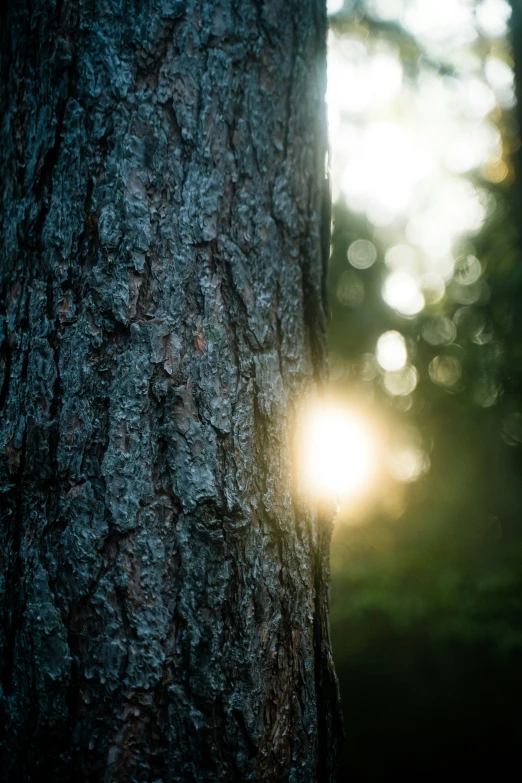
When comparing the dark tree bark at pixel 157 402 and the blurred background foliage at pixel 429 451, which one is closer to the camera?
the dark tree bark at pixel 157 402

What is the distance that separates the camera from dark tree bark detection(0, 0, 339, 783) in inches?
35.1

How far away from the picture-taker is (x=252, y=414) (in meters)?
1.01

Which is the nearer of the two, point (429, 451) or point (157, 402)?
point (157, 402)

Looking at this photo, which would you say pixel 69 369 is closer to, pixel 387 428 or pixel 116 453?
pixel 116 453

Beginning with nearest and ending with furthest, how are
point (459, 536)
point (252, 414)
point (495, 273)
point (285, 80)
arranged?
point (252, 414) < point (285, 80) < point (459, 536) < point (495, 273)

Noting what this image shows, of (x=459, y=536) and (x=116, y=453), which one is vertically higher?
(x=459, y=536)

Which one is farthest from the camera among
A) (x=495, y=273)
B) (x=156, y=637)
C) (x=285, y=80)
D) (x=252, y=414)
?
(x=495, y=273)

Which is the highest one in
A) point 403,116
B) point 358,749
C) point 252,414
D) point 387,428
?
point 403,116

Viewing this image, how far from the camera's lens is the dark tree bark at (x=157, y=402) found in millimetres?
893

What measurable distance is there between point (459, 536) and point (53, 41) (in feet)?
10.3

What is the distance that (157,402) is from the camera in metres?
0.96

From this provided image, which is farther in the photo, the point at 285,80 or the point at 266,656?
the point at 285,80

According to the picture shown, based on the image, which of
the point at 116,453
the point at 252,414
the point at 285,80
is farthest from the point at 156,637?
the point at 285,80

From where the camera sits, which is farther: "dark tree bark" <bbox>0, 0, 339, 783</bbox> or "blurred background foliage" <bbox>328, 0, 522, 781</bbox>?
"blurred background foliage" <bbox>328, 0, 522, 781</bbox>
